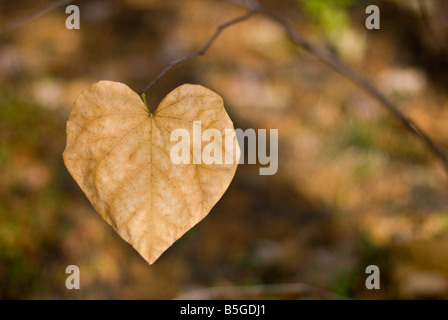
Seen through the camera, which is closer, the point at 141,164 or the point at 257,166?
the point at 141,164

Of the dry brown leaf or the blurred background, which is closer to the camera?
the dry brown leaf

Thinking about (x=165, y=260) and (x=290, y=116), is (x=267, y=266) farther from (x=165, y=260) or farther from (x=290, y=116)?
(x=290, y=116)

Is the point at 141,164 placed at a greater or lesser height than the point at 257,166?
lesser

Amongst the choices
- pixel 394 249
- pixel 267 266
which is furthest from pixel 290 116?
pixel 394 249

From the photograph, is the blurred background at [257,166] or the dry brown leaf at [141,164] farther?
the blurred background at [257,166]
